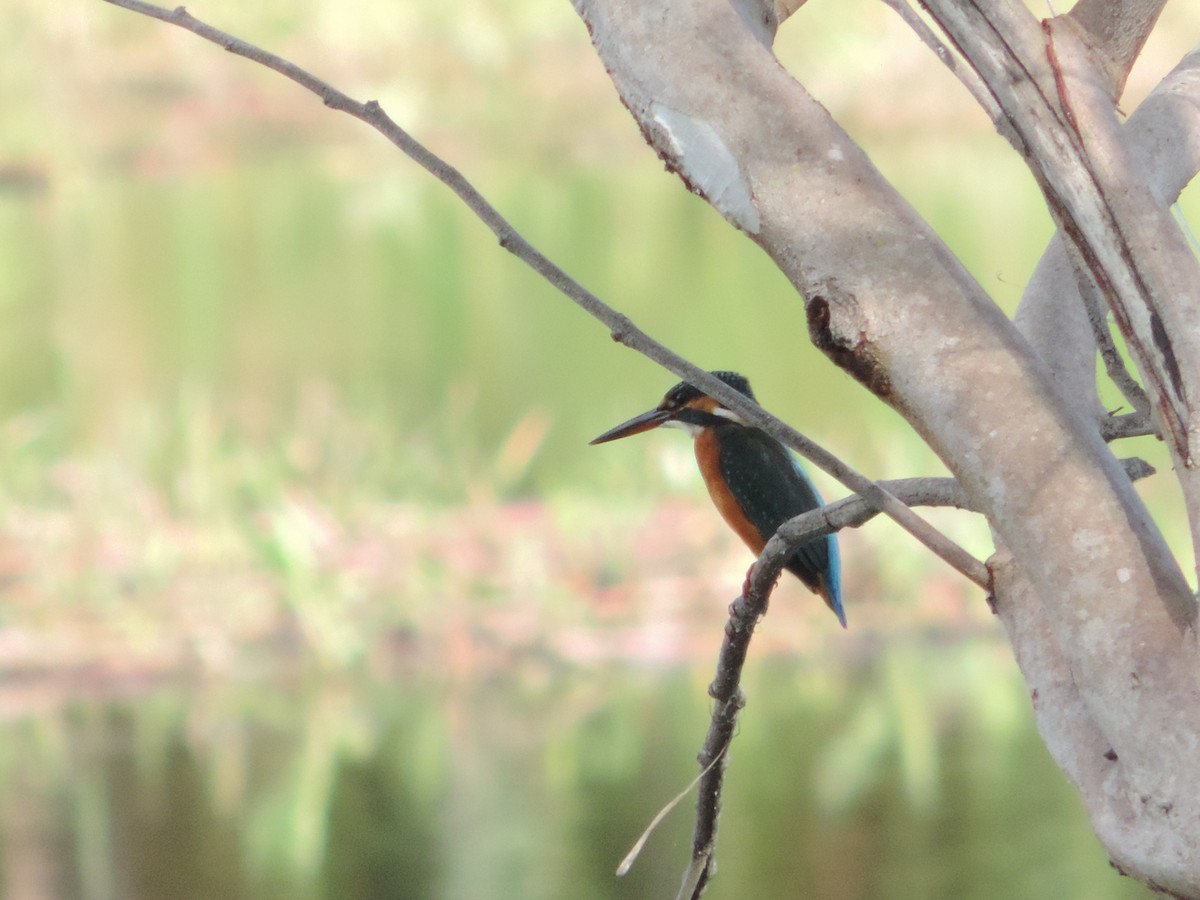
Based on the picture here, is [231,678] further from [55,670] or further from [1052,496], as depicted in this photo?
[1052,496]

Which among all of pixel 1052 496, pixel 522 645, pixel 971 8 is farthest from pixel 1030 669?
pixel 522 645

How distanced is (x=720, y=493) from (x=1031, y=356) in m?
1.03

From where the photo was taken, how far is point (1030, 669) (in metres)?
0.50

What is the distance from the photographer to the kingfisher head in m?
1.35

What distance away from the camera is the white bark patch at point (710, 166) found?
0.51 metres

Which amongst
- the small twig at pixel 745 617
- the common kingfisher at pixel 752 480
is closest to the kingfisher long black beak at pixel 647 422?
the common kingfisher at pixel 752 480

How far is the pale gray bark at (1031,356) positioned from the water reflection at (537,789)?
1.82 metres

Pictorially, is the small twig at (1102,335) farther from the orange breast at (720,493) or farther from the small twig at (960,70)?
the orange breast at (720,493)

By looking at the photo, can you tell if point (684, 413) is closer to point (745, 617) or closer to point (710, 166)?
point (745, 617)

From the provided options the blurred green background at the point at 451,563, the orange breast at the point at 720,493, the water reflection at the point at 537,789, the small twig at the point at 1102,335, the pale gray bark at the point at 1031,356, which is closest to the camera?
the pale gray bark at the point at 1031,356

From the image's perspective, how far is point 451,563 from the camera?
2.86 m

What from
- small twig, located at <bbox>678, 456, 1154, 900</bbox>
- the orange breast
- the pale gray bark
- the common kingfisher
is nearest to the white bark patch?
the pale gray bark

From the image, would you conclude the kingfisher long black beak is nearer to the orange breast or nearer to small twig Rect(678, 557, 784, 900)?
the orange breast

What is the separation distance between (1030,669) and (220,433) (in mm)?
2926
